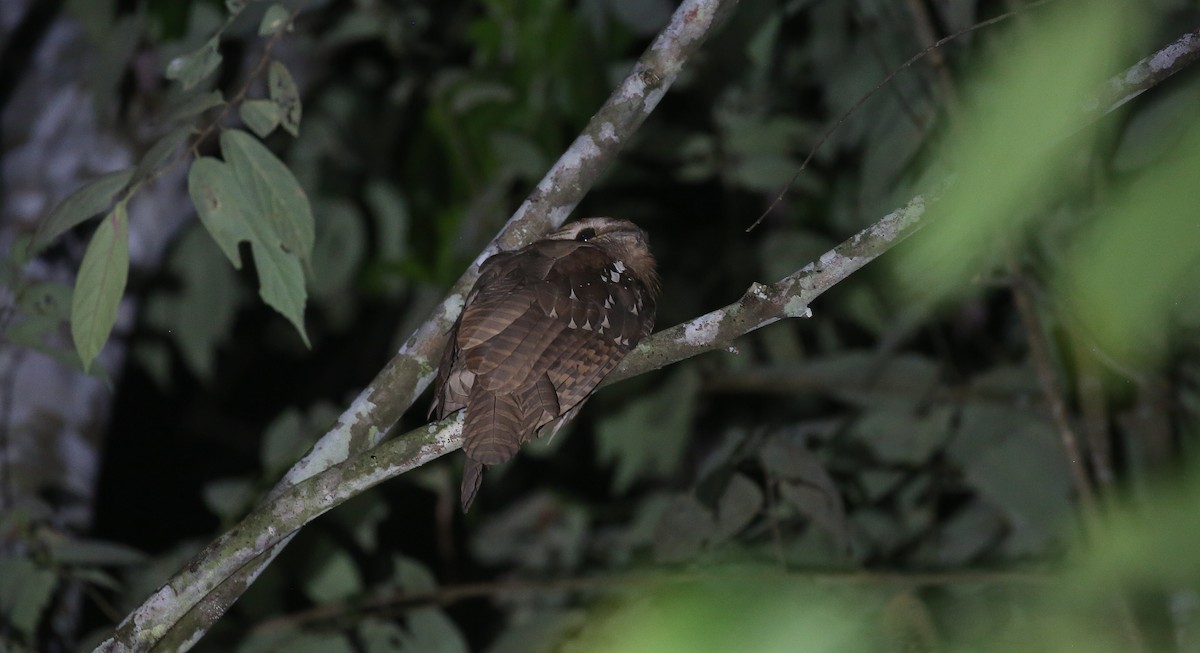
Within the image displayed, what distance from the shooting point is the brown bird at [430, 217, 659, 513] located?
2291 millimetres

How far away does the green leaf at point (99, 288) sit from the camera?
2123 mm

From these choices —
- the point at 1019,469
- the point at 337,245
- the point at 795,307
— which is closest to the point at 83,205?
the point at 795,307

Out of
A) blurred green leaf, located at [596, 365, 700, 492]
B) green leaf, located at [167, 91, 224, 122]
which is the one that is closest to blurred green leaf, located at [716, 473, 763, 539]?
blurred green leaf, located at [596, 365, 700, 492]

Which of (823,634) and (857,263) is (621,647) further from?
(857,263)

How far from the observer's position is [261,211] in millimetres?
2287

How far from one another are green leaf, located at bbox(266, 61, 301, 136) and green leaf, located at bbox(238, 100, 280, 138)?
0.02m

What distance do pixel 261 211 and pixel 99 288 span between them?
37cm

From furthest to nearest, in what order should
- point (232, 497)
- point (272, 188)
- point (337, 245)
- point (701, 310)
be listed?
point (701, 310) → point (337, 245) → point (232, 497) → point (272, 188)

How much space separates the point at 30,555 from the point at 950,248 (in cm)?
288

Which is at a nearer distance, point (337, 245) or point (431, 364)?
point (431, 364)

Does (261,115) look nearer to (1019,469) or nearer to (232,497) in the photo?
(232,497)

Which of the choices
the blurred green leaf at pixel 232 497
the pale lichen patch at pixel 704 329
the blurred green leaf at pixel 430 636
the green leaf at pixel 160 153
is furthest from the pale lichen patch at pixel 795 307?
the blurred green leaf at pixel 232 497

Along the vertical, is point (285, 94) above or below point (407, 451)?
above

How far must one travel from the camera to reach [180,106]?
2.36 metres
